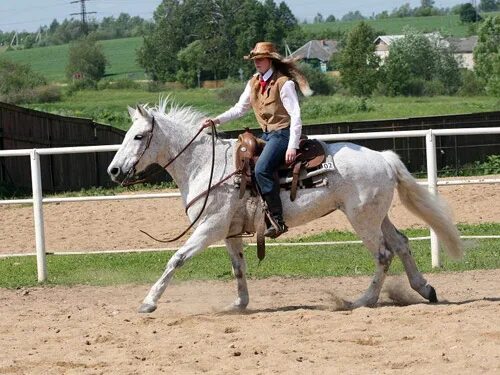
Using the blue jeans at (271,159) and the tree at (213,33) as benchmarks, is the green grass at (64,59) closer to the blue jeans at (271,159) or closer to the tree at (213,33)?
the tree at (213,33)

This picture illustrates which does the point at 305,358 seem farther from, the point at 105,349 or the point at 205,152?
the point at 205,152

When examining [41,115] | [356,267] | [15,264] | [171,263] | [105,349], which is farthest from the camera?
[41,115]

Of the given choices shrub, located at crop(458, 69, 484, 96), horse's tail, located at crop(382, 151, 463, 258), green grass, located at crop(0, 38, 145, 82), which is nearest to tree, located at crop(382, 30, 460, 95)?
shrub, located at crop(458, 69, 484, 96)

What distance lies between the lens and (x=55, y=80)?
105312 millimetres

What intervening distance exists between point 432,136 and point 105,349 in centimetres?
514

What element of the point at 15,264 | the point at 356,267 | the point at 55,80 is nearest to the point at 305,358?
the point at 356,267

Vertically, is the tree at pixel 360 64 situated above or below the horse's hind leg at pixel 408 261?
above

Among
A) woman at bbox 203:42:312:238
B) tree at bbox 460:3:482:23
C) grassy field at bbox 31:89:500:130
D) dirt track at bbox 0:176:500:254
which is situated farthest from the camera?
tree at bbox 460:3:482:23

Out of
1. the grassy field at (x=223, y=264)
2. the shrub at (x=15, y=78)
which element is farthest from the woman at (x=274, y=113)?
the shrub at (x=15, y=78)

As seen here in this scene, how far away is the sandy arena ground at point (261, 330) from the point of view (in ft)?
22.2

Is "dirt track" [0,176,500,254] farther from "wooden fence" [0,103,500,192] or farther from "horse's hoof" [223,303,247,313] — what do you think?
"horse's hoof" [223,303,247,313]

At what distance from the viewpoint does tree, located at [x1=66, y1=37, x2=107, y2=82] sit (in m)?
105

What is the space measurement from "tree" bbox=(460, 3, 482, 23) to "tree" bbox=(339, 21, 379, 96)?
8547cm

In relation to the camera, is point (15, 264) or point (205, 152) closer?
point (205, 152)
